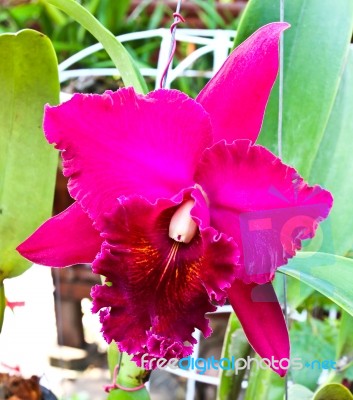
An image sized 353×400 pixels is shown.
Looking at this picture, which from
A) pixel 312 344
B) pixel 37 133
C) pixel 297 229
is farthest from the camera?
pixel 312 344

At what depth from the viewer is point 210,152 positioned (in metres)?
0.49

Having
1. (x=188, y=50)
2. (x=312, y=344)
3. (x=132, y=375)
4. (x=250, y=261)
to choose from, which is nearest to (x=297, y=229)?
(x=250, y=261)

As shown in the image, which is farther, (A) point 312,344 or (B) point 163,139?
(A) point 312,344

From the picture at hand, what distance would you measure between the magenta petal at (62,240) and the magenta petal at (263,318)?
0.45 ft

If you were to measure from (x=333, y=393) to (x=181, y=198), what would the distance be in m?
0.31

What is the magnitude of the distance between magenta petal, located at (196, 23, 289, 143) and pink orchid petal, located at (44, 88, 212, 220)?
0.10 feet

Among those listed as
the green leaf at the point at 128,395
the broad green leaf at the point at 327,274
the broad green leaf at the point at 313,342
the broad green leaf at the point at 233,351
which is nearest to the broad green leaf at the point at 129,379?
the green leaf at the point at 128,395

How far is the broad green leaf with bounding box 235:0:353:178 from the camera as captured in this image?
636 mm

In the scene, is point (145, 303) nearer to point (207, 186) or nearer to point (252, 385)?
point (207, 186)

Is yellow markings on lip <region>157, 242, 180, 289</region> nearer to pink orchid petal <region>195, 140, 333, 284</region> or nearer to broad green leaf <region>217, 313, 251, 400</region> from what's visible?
pink orchid petal <region>195, 140, 333, 284</region>

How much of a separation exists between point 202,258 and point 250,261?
0.04 m

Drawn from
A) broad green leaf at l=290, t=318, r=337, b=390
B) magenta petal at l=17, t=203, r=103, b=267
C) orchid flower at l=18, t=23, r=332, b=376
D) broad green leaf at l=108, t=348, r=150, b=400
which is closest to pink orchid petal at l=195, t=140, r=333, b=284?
orchid flower at l=18, t=23, r=332, b=376

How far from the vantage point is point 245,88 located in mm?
519

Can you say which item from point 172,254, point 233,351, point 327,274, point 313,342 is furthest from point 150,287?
point 313,342
